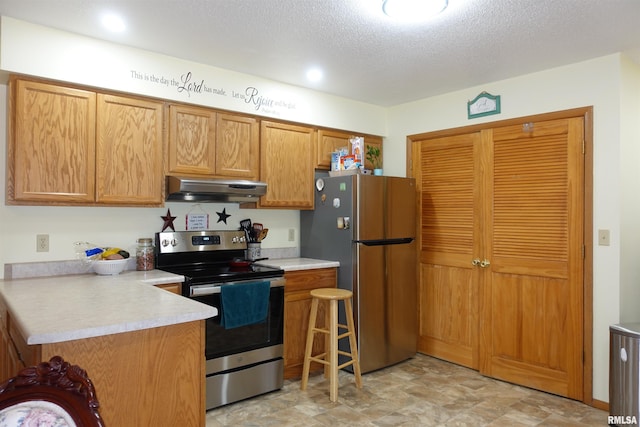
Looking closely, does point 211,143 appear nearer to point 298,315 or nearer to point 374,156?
point 298,315

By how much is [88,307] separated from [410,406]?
2153mm

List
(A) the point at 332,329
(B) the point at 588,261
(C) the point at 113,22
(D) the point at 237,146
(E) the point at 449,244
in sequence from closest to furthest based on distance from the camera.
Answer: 1. (C) the point at 113,22
2. (B) the point at 588,261
3. (A) the point at 332,329
4. (D) the point at 237,146
5. (E) the point at 449,244

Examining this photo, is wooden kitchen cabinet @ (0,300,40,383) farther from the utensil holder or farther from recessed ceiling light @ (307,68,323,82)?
recessed ceiling light @ (307,68,323,82)

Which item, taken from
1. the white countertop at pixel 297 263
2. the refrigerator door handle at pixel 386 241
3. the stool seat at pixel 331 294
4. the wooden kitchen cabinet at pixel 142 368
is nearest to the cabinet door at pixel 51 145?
the wooden kitchen cabinet at pixel 142 368

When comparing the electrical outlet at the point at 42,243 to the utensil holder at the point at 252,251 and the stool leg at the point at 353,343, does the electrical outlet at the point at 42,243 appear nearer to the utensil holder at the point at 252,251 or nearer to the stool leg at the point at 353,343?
the utensil holder at the point at 252,251

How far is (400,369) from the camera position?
3.62m

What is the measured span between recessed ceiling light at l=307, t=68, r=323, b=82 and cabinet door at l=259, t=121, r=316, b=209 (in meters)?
0.44

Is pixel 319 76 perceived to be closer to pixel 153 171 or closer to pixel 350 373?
pixel 153 171

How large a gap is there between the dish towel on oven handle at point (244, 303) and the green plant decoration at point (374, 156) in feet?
5.99

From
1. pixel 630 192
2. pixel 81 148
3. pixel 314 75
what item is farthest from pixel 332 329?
pixel 630 192

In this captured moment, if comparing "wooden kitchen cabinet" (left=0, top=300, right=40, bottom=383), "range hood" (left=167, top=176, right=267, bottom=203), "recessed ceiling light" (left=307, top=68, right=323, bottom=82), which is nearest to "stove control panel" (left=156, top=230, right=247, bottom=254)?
"range hood" (left=167, top=176, right=267, bottom=203)

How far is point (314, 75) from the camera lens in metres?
3.35

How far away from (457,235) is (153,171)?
2.54 m

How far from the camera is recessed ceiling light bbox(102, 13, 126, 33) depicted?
7.79ft
